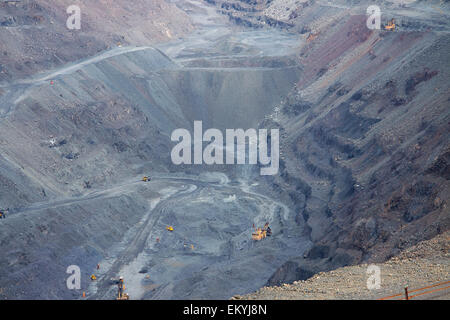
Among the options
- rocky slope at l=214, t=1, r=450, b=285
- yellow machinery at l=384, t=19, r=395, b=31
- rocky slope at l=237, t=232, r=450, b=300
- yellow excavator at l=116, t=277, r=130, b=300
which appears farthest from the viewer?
yellow machinery at l=384, t=19, r=395, b=31

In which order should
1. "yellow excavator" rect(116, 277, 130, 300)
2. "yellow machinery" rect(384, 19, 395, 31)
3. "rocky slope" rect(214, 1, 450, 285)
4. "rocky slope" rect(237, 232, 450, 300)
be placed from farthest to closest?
"yellow machinery" rect(384, 19, 395, 31) → "yellow excavator" rect(116, 277, 130, 300) → "rocky slope" rect(214, 1, 450, 285) → "rocky slope" rect(237, 232, 450, 300)

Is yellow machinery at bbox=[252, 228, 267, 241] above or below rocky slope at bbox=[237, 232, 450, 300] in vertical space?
above

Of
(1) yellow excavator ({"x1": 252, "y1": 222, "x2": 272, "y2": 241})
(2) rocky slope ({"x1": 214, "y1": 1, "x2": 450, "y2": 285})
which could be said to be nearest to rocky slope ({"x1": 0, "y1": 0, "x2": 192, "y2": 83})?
(2) rocky slope ({"x1": 214, "y1": 1, "x2": 450, "y2": 285})

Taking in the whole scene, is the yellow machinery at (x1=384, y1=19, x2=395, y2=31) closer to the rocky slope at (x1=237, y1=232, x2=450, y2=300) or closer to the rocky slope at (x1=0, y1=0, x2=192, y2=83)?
the rocky slope at (x1=0, y1=0, x2=192, y2=83)

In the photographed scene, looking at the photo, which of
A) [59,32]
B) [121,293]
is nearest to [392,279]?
[121,293]

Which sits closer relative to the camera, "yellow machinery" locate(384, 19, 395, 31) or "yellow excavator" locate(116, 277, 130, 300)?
"yellow excavator" locate(116, 277, 130, 300)

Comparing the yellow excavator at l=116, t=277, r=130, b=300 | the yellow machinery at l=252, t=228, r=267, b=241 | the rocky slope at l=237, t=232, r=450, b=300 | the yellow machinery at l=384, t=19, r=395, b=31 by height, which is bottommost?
the rocky slope at l=237, t=232, r=450, b=300

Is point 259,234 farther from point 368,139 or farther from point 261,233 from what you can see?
point 368,139

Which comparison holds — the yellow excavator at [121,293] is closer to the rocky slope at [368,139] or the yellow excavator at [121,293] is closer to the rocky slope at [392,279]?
the rocky slope at [368,139]

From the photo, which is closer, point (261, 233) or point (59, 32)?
point (261, 233)

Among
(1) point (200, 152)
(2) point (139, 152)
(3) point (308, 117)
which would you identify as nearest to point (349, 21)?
(3) point (308, 117)

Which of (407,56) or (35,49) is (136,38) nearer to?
(35,49)
